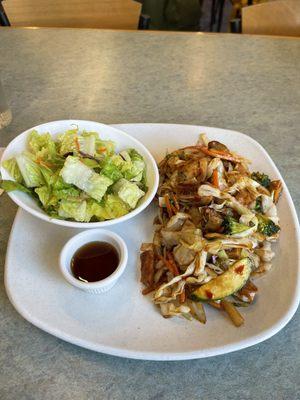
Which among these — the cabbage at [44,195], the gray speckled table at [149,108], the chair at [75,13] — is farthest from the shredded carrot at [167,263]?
the chair at [75,13]

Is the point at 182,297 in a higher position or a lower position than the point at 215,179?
lower

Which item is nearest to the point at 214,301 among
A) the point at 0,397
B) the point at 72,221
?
the point at 72,221

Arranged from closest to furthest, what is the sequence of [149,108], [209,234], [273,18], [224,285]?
[224,285] → [209,234] → [149,108] → [273,18]

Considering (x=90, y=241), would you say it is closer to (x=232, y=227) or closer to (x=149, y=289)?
(x=149, y=289)

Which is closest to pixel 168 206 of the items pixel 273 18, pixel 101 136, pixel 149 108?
pixel 101 136

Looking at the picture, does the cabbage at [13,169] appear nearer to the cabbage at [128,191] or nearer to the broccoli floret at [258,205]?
the cabbage at [128,191]

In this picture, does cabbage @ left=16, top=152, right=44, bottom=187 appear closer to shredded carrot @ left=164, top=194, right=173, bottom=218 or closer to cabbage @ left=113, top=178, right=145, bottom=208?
cabbage @ left=113, top=178, right=145, bottom=208

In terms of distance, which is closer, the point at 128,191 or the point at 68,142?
the point at 128,191
